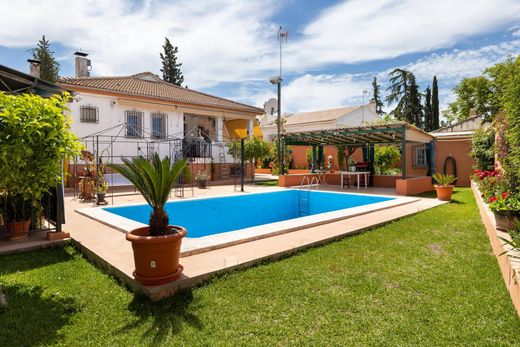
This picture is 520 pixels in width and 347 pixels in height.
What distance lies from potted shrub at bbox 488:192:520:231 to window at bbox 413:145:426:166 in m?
20.3

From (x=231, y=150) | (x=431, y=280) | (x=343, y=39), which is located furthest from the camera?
(x=231, y=150)

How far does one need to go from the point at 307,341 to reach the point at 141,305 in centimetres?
231

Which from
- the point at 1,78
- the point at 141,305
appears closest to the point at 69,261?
the point at 141,305

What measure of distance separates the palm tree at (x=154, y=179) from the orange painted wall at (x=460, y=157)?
76.1ft

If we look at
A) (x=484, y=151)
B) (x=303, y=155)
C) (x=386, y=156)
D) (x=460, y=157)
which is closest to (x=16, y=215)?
(x=484, y=151)

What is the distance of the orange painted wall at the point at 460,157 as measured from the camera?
21.9 metres

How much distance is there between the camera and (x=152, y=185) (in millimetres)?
4590

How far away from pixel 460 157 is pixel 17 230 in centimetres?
2507

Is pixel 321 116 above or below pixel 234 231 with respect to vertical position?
above

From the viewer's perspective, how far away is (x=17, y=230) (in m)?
7.12

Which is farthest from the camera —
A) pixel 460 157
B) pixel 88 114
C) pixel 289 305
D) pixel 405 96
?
pixel 405 96

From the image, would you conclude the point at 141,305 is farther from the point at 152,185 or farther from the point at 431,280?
the point at 431,280

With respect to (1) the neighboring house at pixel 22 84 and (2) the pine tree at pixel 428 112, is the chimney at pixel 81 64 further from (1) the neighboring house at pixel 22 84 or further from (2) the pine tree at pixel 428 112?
(2) the pine tree at pixel 428 112

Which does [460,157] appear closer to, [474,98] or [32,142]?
[474,98]
